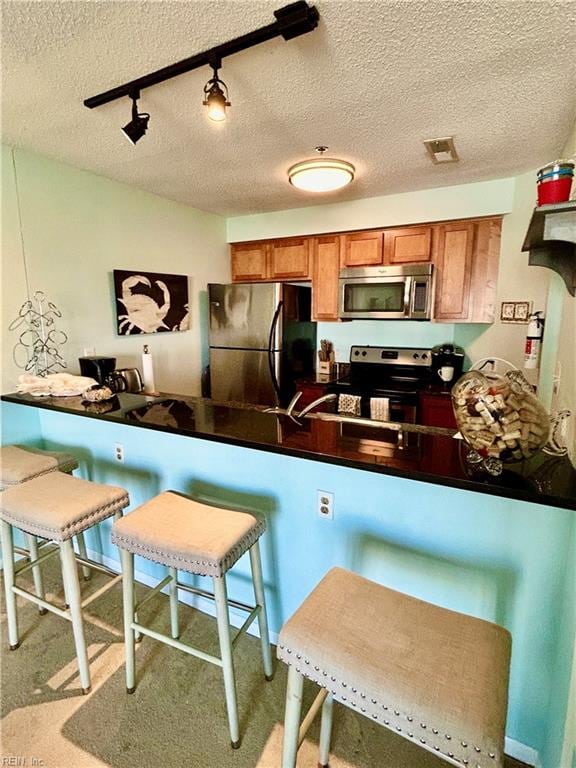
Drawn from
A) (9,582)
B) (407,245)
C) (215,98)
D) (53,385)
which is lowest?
(9,582)

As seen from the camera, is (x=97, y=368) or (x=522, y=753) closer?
(x=522, y=753)

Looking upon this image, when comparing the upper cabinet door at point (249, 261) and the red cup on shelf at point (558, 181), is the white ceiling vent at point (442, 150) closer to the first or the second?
the red cup on shelf at point (558, 181)

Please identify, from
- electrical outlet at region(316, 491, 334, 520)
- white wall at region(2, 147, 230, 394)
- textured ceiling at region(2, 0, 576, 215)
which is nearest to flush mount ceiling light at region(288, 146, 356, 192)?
textured ceiling at region(2, 0, 576, 215)

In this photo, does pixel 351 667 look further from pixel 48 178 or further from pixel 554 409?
pixel 48 178

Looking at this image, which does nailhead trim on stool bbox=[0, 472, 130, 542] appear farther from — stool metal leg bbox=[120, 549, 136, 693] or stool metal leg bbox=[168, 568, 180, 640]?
stool metal leg bbox=[168, 568, 180, 640]

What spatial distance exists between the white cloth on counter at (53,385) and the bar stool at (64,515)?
67cm

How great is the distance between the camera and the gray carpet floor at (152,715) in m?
1.31

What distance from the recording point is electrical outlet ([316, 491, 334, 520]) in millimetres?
1487

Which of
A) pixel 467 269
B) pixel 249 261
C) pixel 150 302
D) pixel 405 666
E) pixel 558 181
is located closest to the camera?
pixel 405 666

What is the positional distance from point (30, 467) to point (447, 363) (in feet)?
9.97

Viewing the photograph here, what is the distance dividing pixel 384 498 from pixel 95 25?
6.27 feet

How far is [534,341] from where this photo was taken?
2.39m

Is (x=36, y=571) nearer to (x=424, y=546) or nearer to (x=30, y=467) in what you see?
(x=30, y=467)

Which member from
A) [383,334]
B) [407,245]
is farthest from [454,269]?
[383,334]
